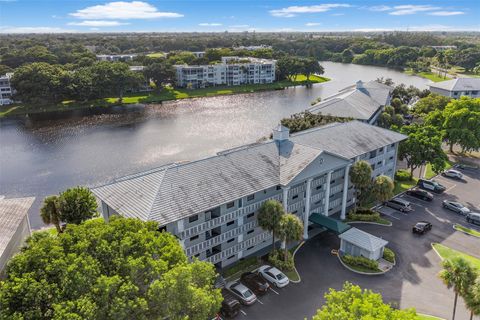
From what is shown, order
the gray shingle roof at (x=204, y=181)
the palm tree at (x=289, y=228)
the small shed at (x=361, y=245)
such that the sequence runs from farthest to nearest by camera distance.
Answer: the small shed at (x=361, y=245) → the palm tree at (x=289, y=228) → the gray shingle roof at (x=204, y=181)

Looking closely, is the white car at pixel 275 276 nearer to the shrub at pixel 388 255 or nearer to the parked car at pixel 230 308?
the parked car at pixel 230 308

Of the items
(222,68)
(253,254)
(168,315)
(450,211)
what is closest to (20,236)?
(168,315)

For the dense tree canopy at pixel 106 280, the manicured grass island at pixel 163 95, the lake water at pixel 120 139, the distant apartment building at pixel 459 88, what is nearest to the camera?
the dense tree canopy at pixel 106 280

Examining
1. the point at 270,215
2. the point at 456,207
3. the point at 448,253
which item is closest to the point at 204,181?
the point at 270,215

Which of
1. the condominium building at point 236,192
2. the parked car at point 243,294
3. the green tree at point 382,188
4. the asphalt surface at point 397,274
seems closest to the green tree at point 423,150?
the asphalt surface at point 397,274

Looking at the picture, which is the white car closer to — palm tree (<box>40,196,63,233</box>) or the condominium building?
the condominium building

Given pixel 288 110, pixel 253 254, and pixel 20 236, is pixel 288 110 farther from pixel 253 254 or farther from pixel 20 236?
pixel 20 236
